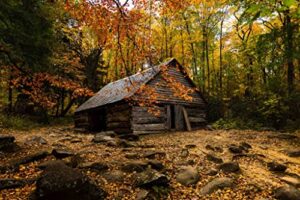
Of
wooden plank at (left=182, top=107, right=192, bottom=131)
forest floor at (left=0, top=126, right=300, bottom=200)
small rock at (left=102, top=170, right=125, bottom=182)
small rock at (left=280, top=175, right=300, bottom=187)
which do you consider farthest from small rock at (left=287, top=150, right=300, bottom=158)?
wooden plank at (left=182, top=107, right=192, bottom=131)

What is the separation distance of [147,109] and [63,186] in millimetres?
11304

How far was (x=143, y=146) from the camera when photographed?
10.2 metres


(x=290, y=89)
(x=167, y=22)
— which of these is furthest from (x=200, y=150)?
(x=167, y=22)

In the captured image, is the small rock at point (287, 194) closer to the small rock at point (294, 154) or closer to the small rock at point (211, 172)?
the small rock at point (211, 172)

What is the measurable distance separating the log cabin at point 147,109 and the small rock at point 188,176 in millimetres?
6585

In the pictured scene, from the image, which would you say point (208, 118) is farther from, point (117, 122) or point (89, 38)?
point (89, 38)

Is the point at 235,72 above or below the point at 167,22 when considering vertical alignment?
below

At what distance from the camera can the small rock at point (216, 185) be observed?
6.34 metres

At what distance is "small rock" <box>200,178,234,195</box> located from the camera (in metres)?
6.34

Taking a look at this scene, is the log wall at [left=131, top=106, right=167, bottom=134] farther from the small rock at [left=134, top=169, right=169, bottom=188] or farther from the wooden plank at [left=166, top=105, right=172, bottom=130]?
the small rock at [left=134, top=169, right=169, bottom=188]

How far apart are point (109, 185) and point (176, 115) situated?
1227cm

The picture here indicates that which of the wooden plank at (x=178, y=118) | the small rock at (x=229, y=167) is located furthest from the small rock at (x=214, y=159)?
the wooden plank at (x=178, y=118)

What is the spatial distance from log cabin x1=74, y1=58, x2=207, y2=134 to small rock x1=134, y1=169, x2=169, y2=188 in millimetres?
7079

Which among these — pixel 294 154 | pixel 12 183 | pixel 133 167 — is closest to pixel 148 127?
pixel 294 154
